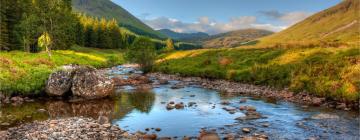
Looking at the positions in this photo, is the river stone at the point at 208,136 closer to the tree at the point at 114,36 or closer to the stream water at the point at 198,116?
the stream water at the point at 198,116

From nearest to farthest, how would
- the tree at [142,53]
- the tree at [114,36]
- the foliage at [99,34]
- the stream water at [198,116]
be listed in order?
the stream water at [198,116]
the tree at [142,53]
the foliage at [99,34]
the tree at [114,36]

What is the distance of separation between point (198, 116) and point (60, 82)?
15996 mm

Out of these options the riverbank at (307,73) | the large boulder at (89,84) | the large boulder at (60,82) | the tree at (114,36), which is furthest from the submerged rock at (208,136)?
the tree at (114,36)

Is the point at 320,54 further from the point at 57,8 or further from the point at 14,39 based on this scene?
the point at 14,39

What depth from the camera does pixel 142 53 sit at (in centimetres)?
6638

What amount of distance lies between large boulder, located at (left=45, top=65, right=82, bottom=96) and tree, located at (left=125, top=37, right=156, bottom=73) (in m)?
33.8

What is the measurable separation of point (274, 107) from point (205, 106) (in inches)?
248

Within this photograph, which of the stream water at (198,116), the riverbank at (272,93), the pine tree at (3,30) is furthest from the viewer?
the pine tree at (3,30)

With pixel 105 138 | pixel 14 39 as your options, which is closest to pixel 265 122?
pixel 105 138

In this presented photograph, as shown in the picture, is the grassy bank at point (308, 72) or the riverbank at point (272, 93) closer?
the riverbank at point (272, 93)

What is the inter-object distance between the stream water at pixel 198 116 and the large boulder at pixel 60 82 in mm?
1634

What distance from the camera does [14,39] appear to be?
8031 centimetres

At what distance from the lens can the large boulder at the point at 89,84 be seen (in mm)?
31875

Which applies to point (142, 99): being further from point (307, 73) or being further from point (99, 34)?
→ point (99, 34)
